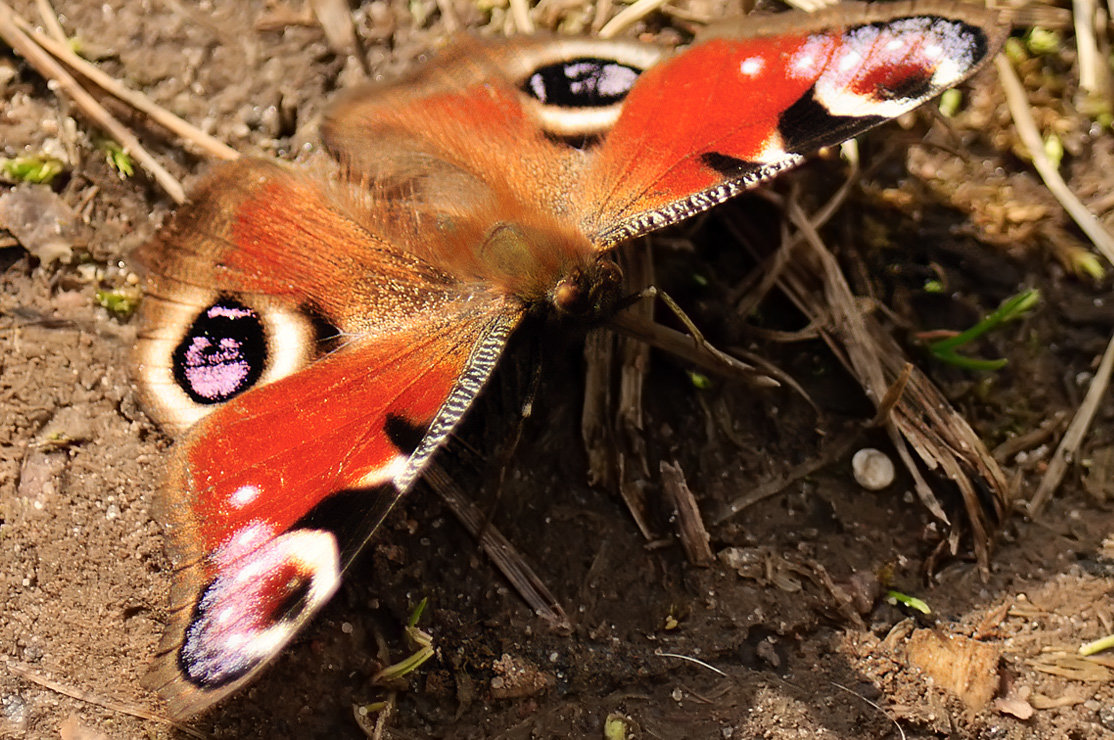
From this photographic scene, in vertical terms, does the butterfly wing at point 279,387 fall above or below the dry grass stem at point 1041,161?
above

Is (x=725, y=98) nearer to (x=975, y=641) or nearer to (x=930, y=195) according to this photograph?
(x=930, y=195)

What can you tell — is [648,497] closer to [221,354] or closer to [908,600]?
[908,600]

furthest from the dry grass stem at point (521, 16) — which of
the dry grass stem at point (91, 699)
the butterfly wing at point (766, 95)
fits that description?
the dry grass stem at point (91, 699)

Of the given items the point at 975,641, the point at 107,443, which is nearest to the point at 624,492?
the point at 975,641

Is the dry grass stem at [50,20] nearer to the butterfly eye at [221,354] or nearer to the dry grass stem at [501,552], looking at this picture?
the butterfly eye at [221,354]

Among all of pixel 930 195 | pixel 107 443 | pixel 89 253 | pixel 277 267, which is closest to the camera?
pixel 277 267

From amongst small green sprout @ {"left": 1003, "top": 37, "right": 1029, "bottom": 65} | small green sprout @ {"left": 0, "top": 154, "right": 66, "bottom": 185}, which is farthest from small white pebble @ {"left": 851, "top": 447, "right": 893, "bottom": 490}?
small green sprout @ {"left": 0, "top": 154, "right": 66, "bottom": 185}

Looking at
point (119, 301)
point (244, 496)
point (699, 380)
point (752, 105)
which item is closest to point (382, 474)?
point (244, 496)
